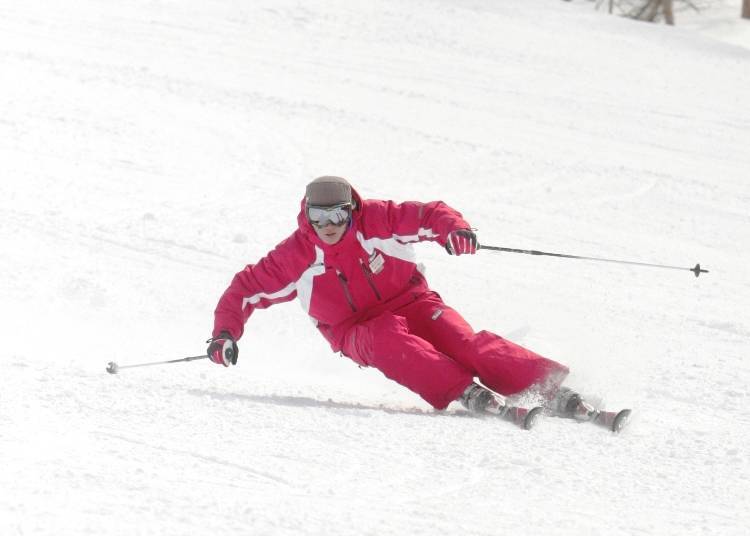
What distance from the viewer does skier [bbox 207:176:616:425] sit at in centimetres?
477

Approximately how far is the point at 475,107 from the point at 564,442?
30.6 ft

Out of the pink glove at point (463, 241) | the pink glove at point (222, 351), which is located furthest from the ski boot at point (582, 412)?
the pink glove at point (222, 351)

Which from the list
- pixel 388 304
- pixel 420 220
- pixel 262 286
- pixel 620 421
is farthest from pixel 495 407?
pixel 262 286

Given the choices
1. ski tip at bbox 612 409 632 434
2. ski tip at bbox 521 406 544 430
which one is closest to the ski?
ski tip at bbox 612 409 632 434

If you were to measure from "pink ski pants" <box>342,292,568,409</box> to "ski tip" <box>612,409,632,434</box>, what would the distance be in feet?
1.32

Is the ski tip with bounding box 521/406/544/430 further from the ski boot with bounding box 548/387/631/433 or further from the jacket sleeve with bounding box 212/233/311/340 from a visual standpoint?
the jacket sleeve with bounding box 212/233/311/340

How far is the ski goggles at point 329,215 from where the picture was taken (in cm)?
493

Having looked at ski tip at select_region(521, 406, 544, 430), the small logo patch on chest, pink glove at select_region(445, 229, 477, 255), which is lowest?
ski tip at select_region(521, 406, 544, 430)

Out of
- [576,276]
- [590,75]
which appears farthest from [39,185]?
[590,75]

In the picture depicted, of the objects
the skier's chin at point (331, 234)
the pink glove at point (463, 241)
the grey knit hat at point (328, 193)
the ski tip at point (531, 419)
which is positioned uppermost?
the grey knit hat at point (328, 193)

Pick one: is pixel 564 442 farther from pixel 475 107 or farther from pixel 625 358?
pixel 475 107

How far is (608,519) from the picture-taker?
11.1 feet

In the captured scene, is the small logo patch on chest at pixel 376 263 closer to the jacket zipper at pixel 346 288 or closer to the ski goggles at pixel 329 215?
the jacket zipper at pixel 346 288

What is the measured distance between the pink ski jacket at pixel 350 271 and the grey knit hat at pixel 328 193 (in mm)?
86
